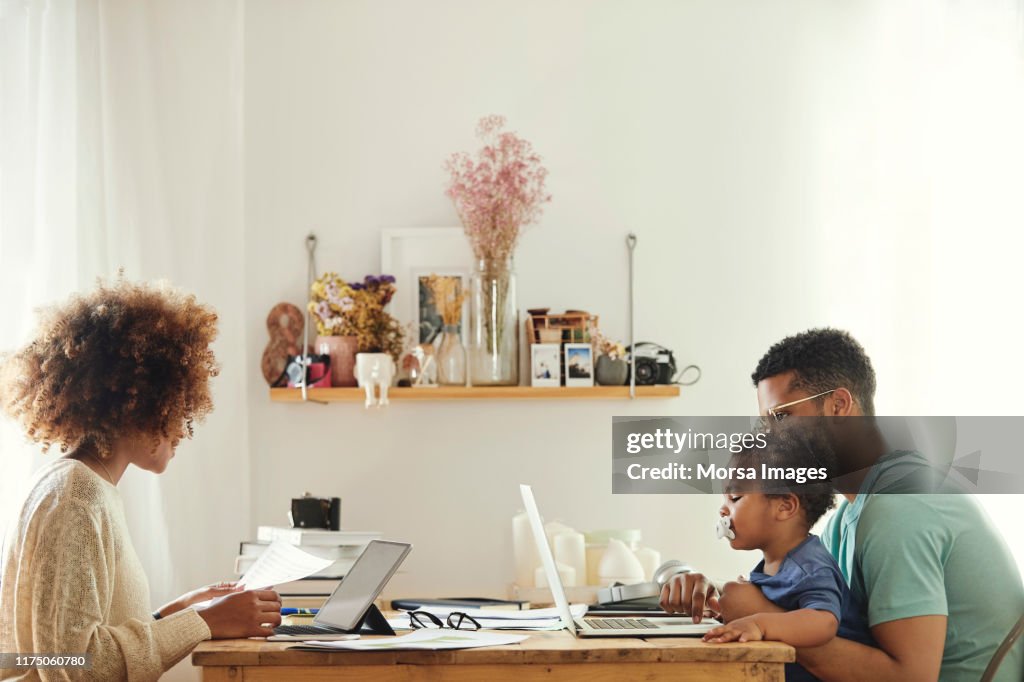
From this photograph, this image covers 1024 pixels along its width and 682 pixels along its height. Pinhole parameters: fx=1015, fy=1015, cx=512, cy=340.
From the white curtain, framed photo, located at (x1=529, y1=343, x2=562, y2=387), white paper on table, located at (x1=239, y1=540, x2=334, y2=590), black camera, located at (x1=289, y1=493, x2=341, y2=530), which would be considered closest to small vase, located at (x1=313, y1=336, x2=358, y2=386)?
the white curtain

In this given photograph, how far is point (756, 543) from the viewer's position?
72.2 inches

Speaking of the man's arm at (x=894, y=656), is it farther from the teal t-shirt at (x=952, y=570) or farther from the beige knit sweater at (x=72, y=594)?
the beige knit sweater at (x=72, y=594)

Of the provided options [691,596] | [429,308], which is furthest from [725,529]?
[429,308]

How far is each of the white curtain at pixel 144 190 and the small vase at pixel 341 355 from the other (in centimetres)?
30

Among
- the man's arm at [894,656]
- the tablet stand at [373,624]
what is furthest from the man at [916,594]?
the tablet stand at [373,624]

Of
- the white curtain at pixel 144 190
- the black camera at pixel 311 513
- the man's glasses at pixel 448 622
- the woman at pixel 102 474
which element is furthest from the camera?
the black camera at pixel 311 513

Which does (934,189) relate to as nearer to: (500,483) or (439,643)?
(500,483)

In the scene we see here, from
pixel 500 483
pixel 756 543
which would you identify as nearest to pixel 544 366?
pixel 500 483

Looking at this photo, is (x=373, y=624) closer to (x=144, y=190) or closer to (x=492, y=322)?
(x=492, y=322)

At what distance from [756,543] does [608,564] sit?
0.99 m

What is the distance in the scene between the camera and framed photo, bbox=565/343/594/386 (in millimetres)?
2979

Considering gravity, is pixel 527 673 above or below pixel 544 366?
below

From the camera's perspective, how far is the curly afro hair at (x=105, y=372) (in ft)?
5.84

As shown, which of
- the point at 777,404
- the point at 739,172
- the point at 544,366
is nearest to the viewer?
the point at 777,404
